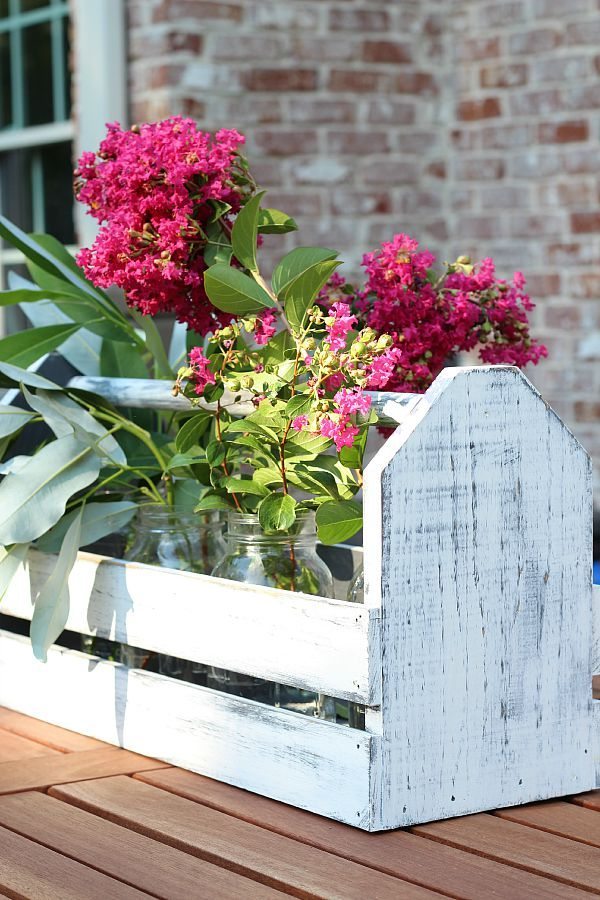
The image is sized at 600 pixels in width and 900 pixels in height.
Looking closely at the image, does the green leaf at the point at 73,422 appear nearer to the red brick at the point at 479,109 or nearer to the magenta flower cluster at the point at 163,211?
the magenta flower cluster at the point at 163,211

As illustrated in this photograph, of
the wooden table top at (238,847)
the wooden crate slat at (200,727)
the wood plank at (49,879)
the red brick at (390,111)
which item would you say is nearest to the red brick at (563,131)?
the red brick at (390,111)

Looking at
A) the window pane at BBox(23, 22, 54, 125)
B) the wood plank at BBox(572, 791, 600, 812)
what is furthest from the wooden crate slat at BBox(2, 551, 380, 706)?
the window pane at BBox(23, 22, 54, 125)

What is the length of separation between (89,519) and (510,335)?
1.72 ft

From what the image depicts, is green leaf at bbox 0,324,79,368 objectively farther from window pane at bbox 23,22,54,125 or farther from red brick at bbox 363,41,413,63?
window pane at bbox 23,22,54,125

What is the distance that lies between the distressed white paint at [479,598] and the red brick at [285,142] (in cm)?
231

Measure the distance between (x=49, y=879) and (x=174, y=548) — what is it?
497 mm

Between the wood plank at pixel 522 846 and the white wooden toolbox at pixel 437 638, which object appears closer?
the wood plank at pixel 522 846

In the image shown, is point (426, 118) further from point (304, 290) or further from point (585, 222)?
point (304, 290)

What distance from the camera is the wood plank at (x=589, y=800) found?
1.20 metres

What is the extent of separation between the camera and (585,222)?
3.37 meters

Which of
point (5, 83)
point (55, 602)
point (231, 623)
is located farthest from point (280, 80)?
point (231, 623)

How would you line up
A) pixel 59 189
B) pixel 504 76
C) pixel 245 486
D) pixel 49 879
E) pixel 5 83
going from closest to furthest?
1. pixel 49 879
2. pixel 245 486
3. pixel 504 76
4. pixel 59 189
5. pixel 5 83

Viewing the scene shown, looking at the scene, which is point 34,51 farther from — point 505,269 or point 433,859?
point 433,859

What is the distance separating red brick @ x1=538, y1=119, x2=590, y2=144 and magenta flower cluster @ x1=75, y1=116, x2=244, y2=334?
6.99 ft
